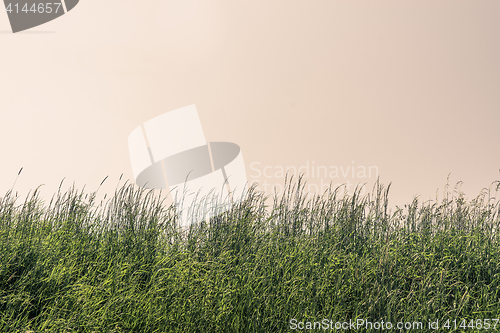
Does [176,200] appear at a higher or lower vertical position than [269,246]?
higher

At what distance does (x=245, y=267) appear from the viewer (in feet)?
9.34

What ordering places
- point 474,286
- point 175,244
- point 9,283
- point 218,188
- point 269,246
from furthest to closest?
point 218,188 < point 175,244 < point 269,246 < point 474,286 < point 9,283

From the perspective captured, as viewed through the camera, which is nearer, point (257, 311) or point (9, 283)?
point (257, 311)

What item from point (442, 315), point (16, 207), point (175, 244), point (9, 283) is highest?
point (16, 207)

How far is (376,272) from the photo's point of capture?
2.77m

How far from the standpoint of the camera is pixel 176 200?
396 cm

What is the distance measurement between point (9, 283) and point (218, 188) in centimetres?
215

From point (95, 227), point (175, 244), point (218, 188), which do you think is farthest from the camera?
point (218, 188)

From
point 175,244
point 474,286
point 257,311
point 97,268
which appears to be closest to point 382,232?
point 474,286

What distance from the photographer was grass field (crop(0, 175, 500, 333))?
2494mm

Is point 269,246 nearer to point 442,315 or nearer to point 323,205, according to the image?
point 323,205

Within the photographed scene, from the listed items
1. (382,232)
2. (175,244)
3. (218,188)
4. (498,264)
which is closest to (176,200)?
(218,188)

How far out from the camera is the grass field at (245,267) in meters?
2.49

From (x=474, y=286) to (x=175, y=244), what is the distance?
7.76 ft
